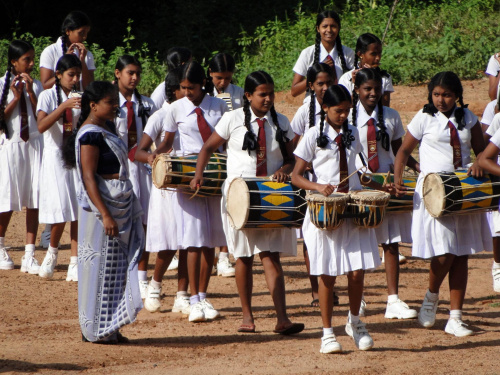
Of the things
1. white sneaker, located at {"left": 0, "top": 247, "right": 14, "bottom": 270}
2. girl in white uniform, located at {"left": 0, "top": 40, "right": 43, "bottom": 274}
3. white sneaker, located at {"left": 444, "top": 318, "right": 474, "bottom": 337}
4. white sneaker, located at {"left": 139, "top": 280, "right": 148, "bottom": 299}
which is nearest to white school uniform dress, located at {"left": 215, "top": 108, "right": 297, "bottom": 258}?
white sneaker, located at {"left": 444, "top": 318, "right": 474, "bottom": 337}

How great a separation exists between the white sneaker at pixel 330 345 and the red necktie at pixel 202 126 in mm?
2113

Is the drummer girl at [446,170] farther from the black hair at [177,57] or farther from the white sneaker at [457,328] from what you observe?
the black hair at [177,57]

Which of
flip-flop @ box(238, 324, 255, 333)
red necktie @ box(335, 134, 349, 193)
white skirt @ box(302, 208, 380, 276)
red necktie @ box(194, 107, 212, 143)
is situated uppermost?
red necktie @ box(194, 107, 212, 143)

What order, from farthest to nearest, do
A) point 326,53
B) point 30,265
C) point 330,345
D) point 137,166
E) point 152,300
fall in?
point 30,265 → point 326,53 → point 137,166 → point 152,300 → point 330,345

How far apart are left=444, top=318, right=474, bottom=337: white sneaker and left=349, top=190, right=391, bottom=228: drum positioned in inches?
48.4

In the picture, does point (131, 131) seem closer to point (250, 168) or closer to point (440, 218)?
point (250, 168)

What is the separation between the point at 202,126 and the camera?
7.70 m

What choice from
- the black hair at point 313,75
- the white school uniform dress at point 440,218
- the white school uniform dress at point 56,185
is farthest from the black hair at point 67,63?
the white school uniform dress at point 440,218

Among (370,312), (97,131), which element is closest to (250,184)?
(97,131)

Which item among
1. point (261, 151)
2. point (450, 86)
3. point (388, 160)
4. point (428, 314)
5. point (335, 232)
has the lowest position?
point (428, 314)

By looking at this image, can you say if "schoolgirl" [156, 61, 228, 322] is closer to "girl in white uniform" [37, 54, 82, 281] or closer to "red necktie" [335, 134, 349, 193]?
"red necktie" [335, 134, 349, 193]

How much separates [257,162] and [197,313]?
1410mm

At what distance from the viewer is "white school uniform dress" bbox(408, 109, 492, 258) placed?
711 centimetres

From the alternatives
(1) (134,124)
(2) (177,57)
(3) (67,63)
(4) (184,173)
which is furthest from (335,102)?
(3) (67,63)
